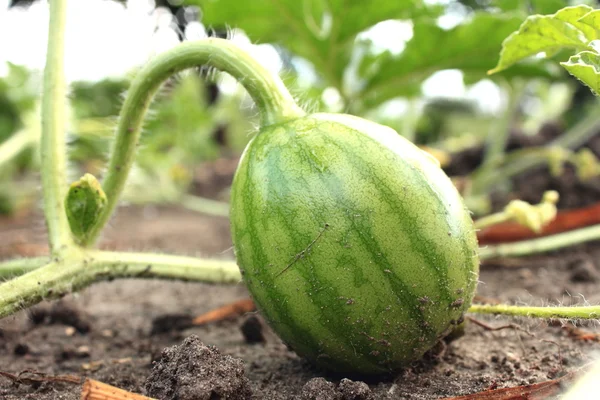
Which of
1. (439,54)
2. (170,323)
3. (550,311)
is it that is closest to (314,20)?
(439,54)

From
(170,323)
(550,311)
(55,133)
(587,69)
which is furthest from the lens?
(170,323)

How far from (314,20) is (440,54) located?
1.96 ft

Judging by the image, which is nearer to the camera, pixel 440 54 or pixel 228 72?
pixel 228 72

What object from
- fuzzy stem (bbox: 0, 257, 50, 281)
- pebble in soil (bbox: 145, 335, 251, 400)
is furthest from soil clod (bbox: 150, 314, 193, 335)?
pebble in soil (bbox: 145, 335, 251, 400)

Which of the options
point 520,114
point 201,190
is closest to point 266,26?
point 201,190

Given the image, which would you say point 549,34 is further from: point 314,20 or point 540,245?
point 314,20

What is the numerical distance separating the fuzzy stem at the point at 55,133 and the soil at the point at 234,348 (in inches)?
8.1

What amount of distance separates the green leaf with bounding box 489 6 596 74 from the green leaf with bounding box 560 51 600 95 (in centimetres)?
6

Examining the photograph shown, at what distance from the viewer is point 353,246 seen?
1.26 meters

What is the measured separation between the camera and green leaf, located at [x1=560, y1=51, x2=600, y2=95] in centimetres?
121

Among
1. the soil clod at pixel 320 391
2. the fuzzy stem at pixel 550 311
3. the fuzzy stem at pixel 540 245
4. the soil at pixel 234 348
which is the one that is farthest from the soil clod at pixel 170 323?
the fuzzy stem at pixel 540 245

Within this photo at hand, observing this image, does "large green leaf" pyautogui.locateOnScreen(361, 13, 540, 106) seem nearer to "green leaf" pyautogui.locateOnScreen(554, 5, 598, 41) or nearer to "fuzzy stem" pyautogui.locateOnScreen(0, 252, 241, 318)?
"green leaf" pyautogui.locateOnScreen(554, 5, 598, 41)

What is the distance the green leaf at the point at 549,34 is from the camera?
1294 mm

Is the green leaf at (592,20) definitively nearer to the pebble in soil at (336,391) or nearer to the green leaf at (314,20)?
the pebble in soil at (336,391)
